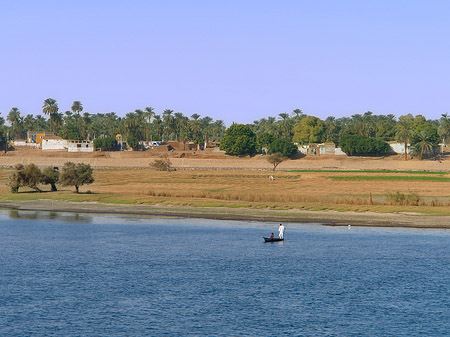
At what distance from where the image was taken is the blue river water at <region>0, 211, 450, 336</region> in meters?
39.8

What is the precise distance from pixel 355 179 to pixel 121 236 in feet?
277

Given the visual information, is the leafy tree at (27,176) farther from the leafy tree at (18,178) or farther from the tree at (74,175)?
the tree at (74,175)

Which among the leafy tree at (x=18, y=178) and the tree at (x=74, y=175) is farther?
the leafy tree at (x=18, y=178)

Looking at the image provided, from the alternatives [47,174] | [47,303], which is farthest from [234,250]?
[47,174]

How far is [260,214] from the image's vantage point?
287 ft

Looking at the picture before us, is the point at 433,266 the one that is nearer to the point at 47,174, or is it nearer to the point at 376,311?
the point at 376,311

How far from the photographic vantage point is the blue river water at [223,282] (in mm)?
39750

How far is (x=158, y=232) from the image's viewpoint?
75375 millimetres

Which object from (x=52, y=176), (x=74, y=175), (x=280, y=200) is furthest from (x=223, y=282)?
(x=52, y=176)

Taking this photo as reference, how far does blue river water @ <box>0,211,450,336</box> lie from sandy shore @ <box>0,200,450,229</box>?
3.54m

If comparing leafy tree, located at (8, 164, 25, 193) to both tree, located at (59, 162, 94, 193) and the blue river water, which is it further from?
the blue river water

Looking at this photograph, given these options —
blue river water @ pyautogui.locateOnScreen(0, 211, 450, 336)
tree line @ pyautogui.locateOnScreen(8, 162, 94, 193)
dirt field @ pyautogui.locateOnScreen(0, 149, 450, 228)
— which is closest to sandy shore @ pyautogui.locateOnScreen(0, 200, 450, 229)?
dirt field @ pyautogui.locateOnScreen(0, 149, 450, 228)

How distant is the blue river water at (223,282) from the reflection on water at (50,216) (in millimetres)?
9160

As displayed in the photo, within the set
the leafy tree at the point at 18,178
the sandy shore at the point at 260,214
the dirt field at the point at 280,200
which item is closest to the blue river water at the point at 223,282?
the sandy shore at the point at 260,214
